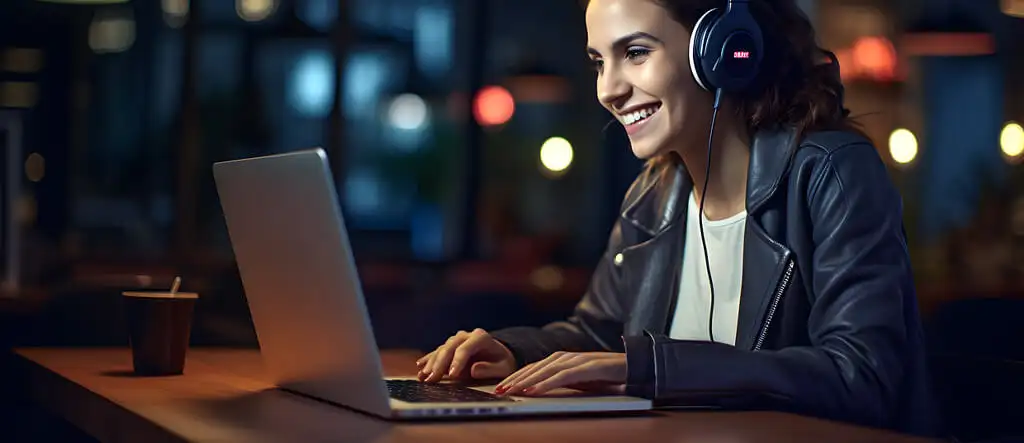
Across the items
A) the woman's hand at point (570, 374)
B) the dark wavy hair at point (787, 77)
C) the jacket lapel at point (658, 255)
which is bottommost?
the woman's hand at point (570, 374)

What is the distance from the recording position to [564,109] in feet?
35.1

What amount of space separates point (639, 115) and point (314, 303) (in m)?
0.71

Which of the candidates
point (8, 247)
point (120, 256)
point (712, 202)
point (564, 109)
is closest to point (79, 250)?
point (120, 256)

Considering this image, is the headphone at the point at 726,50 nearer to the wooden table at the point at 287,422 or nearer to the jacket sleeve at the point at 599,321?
the jacket sleeve at the point at 599,321

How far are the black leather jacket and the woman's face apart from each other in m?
0.12

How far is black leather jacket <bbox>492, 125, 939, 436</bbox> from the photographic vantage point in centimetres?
142

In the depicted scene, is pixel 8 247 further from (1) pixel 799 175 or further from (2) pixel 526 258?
Answer: (2) pixel 526 258

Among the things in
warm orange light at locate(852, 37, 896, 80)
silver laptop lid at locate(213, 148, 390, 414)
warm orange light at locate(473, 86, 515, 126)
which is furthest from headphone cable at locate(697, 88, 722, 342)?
warm orange light at locate(473, 86, 515, 126)

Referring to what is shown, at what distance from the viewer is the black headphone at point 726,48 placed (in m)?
1.80

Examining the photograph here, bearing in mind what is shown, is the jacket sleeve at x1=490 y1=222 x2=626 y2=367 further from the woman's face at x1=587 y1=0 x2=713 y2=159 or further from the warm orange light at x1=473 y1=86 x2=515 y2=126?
the warm orange light at x1=473 y1=86 x2=515 y2=126

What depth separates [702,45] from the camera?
5.94 feet

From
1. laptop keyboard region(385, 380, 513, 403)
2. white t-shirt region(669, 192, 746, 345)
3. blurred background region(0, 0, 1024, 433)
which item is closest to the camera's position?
laptop keyboard region(385, 380, 513, 403)

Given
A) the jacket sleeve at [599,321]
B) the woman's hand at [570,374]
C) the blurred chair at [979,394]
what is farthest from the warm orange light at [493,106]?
the woman's hand at [570,374]

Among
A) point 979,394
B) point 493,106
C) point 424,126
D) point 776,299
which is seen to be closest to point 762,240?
point 776,299
